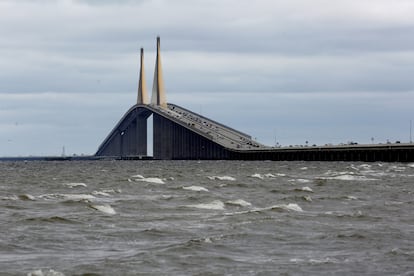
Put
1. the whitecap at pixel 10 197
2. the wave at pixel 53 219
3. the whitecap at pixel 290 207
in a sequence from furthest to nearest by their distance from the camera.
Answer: the whitecap at pixel 10 197, the whitecap at pixel 290 207, the wave at pixel 53 219

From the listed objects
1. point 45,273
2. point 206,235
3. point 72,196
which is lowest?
point 45,273

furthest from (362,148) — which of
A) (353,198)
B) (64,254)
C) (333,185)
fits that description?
(64,254)

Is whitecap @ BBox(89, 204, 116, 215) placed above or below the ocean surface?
above

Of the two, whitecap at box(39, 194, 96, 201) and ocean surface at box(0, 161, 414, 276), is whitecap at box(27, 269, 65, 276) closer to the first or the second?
ocean surface at box(0, 161, 414, 276)

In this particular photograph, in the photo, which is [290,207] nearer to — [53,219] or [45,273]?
[53,219]

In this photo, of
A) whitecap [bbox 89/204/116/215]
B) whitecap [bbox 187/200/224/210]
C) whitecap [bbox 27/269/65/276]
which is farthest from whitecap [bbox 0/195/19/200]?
whitecap [bbox 27/269/65/276]

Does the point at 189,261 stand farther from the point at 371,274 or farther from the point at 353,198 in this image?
the point at 353,198

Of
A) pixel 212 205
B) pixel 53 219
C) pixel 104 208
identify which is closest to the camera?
pixel 53 219

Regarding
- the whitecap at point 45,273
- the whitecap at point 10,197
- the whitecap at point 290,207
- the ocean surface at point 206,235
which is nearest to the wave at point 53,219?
the ocean surface at point 206,235

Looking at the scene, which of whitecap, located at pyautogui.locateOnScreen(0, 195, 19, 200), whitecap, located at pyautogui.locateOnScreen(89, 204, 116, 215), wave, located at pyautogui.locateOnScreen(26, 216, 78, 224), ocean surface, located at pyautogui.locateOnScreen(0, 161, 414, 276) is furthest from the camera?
whitecap, located at pyautogui.locateOnScreen(0, 195, 19, 200)

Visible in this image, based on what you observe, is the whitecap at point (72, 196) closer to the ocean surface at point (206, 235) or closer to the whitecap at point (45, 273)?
the ocean surface at point (206, 235)

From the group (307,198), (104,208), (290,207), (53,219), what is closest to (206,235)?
(53,219)

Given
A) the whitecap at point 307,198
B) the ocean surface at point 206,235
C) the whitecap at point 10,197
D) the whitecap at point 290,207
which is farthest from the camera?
the whitecap at point 10,197

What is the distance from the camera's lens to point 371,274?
23797 millimetres
